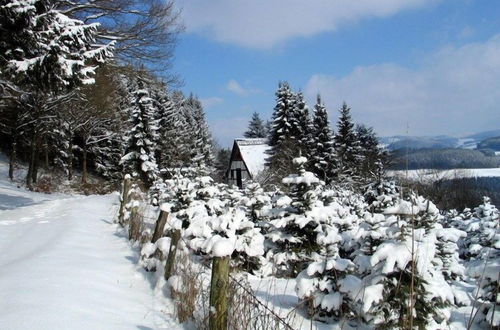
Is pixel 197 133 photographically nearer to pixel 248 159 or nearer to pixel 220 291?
pixel 248 159

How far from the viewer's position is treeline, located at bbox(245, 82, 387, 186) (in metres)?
30.7

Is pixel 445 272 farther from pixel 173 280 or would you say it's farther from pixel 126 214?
pixel 126 214

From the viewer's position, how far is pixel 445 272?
5250 millimetres

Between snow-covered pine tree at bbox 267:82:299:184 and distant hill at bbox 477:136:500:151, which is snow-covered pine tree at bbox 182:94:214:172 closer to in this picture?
snow-covered pine tree at bbox 267:82:299:184

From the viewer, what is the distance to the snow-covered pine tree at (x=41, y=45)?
27.5ft

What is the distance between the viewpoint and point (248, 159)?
37.6 m

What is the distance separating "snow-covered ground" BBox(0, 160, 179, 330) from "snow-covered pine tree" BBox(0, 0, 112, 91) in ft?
11.9

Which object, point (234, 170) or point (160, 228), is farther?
point (234, 170)

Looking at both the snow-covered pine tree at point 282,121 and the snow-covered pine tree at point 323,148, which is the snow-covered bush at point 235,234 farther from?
the snow-covered pine tree at point 282,121

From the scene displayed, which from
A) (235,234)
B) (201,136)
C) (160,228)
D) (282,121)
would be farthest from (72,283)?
(201,136)

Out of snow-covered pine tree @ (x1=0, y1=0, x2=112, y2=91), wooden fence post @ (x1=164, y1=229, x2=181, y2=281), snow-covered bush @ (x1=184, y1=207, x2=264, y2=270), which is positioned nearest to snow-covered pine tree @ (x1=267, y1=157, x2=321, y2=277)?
snow-covered bush @ (x1=184, y1=207, x2=264, y2=270)

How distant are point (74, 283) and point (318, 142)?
28533 mm

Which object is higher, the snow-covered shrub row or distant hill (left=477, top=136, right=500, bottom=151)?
distant hill (left=477, top=136, right=500, bottom=151)

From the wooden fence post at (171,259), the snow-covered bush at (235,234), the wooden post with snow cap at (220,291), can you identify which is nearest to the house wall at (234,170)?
the snow-covered bush at (235,234)
